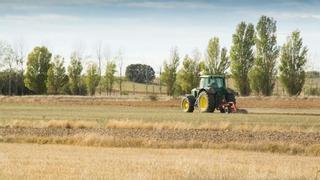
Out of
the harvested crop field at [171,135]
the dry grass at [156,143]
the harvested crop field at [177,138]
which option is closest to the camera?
the dry grass at [156,143]

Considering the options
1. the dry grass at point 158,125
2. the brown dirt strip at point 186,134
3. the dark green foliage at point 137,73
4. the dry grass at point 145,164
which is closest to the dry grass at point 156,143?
the brown dirt strip at point 186,134

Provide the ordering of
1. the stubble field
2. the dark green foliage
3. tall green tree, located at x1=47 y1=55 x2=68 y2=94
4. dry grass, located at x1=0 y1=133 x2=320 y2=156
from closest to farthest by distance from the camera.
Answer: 1. the stubble field
2. dry grass, located at x1=0 y1=133 x2=320 y2=156
3. tall green tree, located at x1=47 y1=55 x2=68 y2=94
4. the dark green foliage

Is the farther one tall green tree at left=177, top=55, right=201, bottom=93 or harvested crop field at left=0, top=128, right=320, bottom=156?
tall green tree at left=177, top=55, right=201, bottom=93

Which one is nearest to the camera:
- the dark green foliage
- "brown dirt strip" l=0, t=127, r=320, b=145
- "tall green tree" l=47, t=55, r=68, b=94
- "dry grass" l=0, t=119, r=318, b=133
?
"brown dirt strip" l=0, t=127, r=320, b=145

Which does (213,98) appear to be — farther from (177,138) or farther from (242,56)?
(242,56)

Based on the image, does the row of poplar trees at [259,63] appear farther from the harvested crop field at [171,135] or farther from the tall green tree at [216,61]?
the harvested crop field at [171,135]

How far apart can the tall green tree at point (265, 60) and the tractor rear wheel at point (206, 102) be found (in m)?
32.9

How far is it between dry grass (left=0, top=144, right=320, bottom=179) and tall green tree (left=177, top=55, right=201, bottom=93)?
211 feet

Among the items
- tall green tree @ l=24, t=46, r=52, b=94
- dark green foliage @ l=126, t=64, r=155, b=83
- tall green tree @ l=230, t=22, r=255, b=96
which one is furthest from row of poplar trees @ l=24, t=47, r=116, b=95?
dark green foliage @ l=126, t=64, r=155, b=83

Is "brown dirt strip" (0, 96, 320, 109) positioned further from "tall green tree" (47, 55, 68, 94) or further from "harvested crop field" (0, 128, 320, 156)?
"harvested crop field" (0, 128, 320, 156)

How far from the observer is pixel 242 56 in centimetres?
8638

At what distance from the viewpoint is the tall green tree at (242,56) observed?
279ft

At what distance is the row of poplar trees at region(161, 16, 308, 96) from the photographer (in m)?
82.2

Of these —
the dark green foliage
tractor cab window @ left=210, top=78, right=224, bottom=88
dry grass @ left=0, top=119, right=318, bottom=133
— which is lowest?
dry grass @ left=0, top=119, right=318, bottom=133
